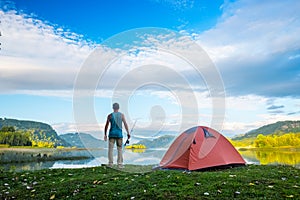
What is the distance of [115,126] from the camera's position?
14539mm

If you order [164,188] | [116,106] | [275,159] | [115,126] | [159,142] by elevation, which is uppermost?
[116,106]

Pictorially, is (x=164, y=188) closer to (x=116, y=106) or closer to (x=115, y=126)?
(x=116, y=106)

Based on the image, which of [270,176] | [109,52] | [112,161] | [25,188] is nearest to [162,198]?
[270,176]

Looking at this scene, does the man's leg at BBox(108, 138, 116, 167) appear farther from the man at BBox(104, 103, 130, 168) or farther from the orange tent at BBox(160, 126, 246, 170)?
the orange tent at BBox(160, 126, 246, 170)

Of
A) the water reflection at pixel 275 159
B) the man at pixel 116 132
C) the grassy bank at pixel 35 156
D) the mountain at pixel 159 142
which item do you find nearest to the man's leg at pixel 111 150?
the man at pixel 116 132

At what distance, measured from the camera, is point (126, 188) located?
29.6 ft

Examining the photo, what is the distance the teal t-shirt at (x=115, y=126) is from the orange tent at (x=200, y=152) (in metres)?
2.81

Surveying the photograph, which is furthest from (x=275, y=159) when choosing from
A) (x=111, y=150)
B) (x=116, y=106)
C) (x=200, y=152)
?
(x=116, y=106)

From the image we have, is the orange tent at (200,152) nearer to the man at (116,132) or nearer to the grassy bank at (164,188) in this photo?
the man at (116,132)

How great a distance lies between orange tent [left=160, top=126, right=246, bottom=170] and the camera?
45.5 ft

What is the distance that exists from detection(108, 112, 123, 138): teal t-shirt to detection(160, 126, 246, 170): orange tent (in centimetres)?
281

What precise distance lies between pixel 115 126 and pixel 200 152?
440 centimetres

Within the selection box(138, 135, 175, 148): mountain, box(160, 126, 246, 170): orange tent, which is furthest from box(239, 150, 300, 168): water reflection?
box(138, 135, 175, 148): mountain

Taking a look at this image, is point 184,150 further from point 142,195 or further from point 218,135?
point 142,195
